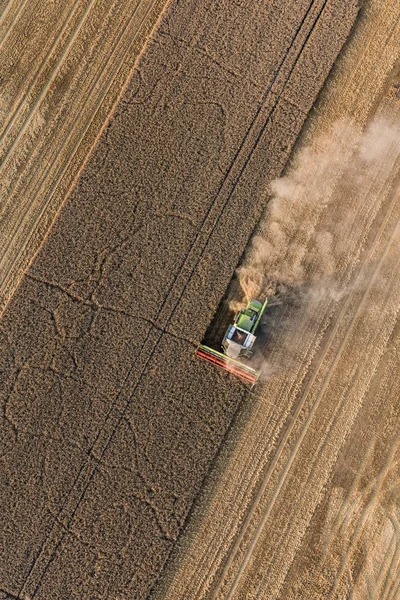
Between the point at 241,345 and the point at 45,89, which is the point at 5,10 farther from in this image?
the point at 241,345

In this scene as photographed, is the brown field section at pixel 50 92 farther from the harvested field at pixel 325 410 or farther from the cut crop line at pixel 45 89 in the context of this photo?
the harvested field at pixel 325 410

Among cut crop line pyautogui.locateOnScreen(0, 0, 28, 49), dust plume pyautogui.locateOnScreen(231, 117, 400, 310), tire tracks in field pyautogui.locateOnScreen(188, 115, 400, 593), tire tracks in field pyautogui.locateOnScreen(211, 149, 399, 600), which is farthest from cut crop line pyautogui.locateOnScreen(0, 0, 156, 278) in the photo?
tire tracks in field pyautogui.locateOnScreen(211, 149, 399, 600)

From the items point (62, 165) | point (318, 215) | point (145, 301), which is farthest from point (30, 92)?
point (318, 215)

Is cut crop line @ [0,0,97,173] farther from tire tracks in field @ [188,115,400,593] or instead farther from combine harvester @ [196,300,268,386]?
tire tracks in field @ [188,115,400,593]

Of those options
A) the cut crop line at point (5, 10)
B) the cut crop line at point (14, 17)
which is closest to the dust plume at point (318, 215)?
the cut crop line at point (14, 17)

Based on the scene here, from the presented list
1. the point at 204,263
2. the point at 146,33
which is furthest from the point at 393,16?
the point at 204,263
